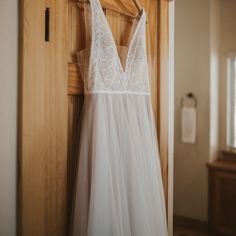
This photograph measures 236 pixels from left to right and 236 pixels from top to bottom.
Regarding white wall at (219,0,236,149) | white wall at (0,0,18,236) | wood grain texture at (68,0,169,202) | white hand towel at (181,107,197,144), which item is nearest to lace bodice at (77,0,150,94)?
wood grain texture at (68,0,169,202)

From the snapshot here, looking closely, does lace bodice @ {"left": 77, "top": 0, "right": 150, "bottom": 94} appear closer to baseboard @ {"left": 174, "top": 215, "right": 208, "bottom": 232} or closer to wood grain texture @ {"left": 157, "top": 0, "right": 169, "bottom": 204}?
wood grain texture @ {"left": 157, "top": 0, "right": 169, "bottom": 204}

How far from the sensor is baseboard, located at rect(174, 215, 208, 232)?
2.96 metres

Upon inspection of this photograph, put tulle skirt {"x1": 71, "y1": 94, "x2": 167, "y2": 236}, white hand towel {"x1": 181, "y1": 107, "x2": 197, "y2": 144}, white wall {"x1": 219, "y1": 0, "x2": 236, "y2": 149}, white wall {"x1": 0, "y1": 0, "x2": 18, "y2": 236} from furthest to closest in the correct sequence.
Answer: white wall {"x1": 219, "y1": 0, "x2": 236, "y2": 149}, white hand towel {"x1": 181, "y1": 107, "x2": 197, "y2": 144}, tulle skirt {"x1": 71, "y1": 94, "x2": 167, "y2": 236}, white wall {"x1": 0, "y1": 0, "x2": 18, "y2": 236}

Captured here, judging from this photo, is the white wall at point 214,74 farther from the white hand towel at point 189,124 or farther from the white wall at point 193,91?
the white hand towel at point 189,124

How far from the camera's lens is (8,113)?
0.77 meters

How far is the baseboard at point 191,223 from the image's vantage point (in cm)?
296

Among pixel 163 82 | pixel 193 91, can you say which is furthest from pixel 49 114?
pixel 193 91

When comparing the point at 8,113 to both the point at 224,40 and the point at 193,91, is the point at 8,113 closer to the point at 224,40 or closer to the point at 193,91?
the point at 193,91

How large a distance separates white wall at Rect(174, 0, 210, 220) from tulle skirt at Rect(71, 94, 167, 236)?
74.7 inches

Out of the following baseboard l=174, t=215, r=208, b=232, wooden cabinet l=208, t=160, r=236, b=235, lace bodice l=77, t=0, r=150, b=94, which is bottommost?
baseboard l=174, t=215, r=208, b=232

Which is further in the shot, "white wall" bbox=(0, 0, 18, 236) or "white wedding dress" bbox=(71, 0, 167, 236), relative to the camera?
"white wedding dress" bbox=(71, 0, 167, 236)

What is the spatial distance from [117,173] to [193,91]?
2209mm

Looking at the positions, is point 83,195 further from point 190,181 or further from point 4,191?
point 190,181

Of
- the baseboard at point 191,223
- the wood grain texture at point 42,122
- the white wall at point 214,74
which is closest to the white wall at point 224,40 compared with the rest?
the white wall at point 214,74
